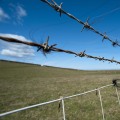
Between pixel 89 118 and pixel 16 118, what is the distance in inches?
154

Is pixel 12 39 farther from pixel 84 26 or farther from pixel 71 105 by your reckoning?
pixel 71 105

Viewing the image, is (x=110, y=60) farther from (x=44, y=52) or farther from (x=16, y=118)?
(x=16, y=118)

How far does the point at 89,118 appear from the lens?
9.96m

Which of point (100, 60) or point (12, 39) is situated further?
point (100, 60)

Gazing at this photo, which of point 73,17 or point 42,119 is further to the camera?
point 42,119

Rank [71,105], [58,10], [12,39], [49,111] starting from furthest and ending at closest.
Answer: [71,105], [49,111], [58,10], [12,39]

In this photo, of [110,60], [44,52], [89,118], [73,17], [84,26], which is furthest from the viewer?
[89,118]

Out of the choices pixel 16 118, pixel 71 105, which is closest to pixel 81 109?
pixel 71 105

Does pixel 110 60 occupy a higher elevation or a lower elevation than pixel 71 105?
higher

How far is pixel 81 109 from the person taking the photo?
12266 mm

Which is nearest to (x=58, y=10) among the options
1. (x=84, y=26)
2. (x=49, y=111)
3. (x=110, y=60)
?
(x=84, y=26)

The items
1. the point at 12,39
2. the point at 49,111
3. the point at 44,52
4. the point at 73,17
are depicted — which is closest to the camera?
the point at 12,39

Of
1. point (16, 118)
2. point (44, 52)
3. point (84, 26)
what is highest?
point (84, 26)

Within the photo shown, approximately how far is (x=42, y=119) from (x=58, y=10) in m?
8.10
